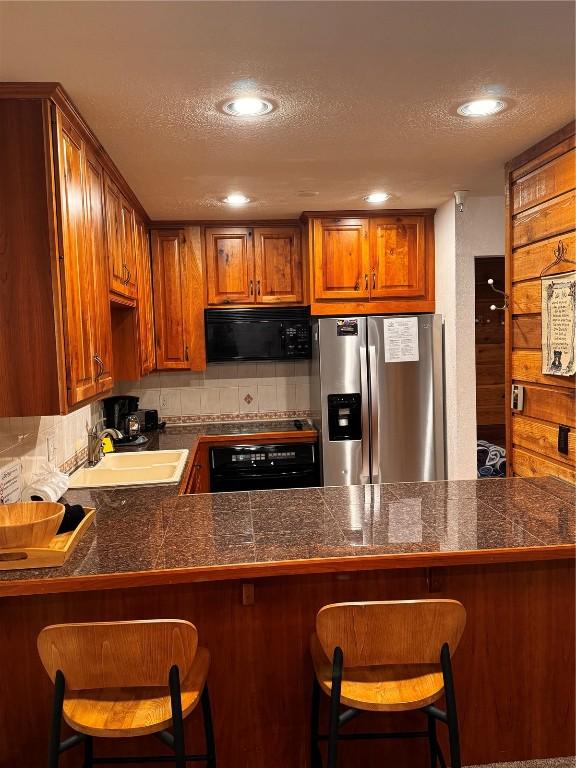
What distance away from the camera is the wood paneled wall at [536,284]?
2455 mm

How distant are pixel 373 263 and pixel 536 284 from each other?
1489mm

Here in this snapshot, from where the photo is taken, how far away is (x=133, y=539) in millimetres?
1967

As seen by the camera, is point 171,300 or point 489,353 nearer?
point 171,300

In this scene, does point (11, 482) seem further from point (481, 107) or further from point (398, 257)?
point (398, 257)

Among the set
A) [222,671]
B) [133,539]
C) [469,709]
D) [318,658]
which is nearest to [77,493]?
[133,539]

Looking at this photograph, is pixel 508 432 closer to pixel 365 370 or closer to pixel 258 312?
pixel 365 370

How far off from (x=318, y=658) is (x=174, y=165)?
2179 mm

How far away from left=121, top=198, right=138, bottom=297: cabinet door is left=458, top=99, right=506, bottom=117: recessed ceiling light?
1.78 metres

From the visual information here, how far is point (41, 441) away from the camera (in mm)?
2627

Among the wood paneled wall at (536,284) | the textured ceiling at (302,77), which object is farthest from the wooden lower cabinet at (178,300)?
the wood paneled wall at (536,284)

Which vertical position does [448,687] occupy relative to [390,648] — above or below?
below

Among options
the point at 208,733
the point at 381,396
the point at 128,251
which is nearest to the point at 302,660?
the point at 208,733

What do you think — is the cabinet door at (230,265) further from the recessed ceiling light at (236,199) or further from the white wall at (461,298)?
the white wall at (461,298)

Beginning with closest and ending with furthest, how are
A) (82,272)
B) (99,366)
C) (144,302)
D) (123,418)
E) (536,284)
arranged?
(82,272), (99,366), (536,284), (144,302), (123,418)
